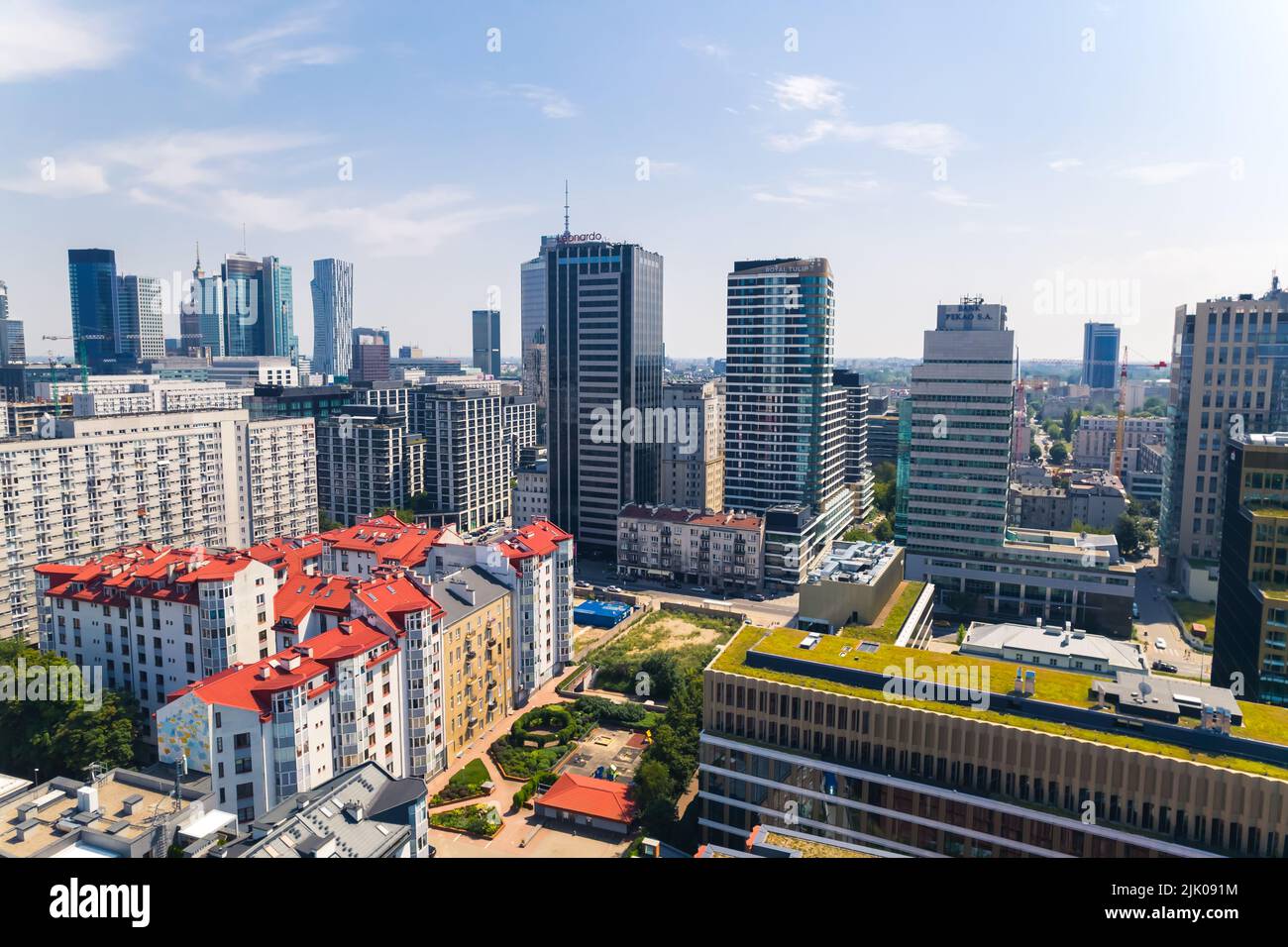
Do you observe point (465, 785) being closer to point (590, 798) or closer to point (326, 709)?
point (590, 798)

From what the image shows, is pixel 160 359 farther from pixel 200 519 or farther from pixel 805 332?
pixel 805 332

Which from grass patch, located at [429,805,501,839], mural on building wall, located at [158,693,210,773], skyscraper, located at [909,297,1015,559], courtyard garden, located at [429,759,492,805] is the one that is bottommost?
grass patch, located at [429,805,501,839]

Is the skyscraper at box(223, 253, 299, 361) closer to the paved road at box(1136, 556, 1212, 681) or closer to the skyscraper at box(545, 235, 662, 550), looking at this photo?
the skyscraper at box(545, 235, 662, 550)

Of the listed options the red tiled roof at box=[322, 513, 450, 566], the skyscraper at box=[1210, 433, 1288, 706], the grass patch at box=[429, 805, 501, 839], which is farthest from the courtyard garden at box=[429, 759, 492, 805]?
the skyscraper at box=[1210, 433, 1288, 706]

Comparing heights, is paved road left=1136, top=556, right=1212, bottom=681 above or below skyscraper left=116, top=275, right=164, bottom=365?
below

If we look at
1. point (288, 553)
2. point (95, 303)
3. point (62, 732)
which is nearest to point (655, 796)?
point (62, 732)
